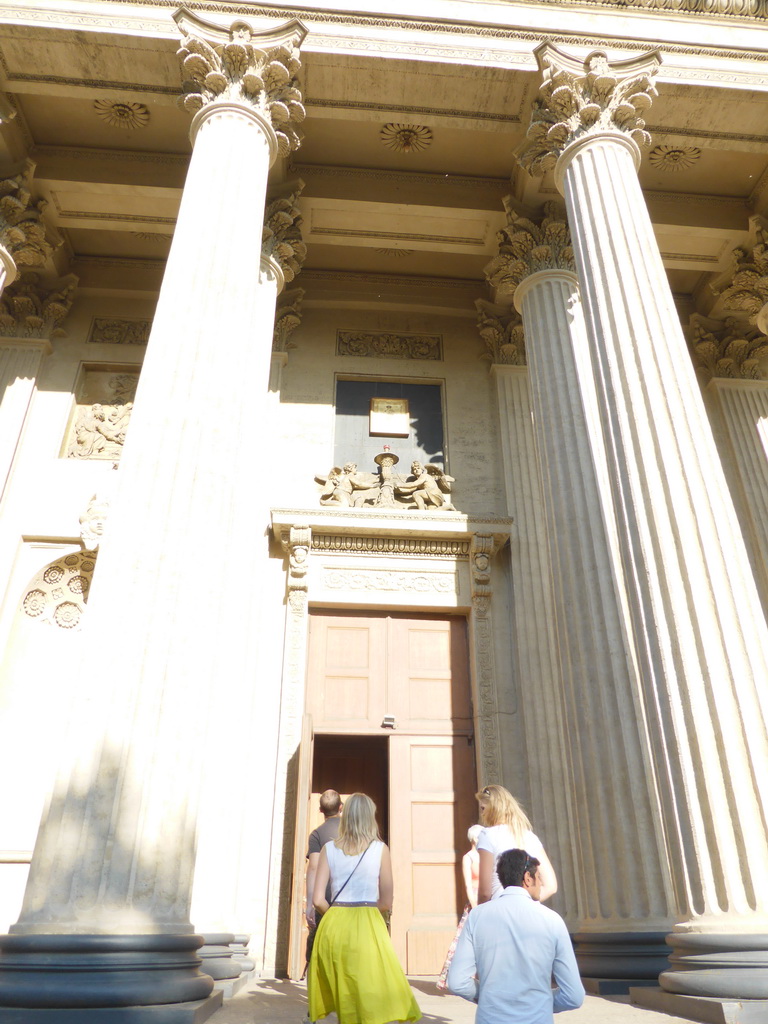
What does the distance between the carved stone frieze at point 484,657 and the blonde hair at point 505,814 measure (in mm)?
4534

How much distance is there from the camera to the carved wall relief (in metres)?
10.8

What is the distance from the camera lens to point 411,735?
30.5 feet

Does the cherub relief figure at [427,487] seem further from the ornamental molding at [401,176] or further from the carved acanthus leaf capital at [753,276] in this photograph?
the carved acanthus leaf capital at [753,276]

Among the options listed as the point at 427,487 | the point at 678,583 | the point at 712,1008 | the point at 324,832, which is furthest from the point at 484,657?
the point at 712,1008

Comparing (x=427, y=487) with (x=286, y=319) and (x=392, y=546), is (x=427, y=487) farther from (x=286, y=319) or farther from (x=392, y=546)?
(x=286, y=319)

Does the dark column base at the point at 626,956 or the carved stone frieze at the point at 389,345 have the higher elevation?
the carved stone frieze at the point at 389,345

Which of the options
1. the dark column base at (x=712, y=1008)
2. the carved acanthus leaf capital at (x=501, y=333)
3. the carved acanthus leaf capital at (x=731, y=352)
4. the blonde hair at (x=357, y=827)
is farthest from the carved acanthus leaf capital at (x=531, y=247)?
the dark column base at (x=712, y=1008)

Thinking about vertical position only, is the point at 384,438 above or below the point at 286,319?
below

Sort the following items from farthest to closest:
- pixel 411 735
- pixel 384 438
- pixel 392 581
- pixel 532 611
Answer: pixel 384 438 → pixel 392 581 → pixel 532 611 → pixel 411 735

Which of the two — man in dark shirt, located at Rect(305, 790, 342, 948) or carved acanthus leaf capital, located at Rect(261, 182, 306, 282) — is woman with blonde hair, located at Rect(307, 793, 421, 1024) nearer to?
man in dark shirt, located at Rect(305, 790, 342, 948)

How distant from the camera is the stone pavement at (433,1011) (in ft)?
14.2

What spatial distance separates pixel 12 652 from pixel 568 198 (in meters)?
8.40

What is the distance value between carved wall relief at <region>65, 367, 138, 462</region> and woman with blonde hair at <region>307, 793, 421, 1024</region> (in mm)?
7962

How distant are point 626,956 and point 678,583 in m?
2.67
